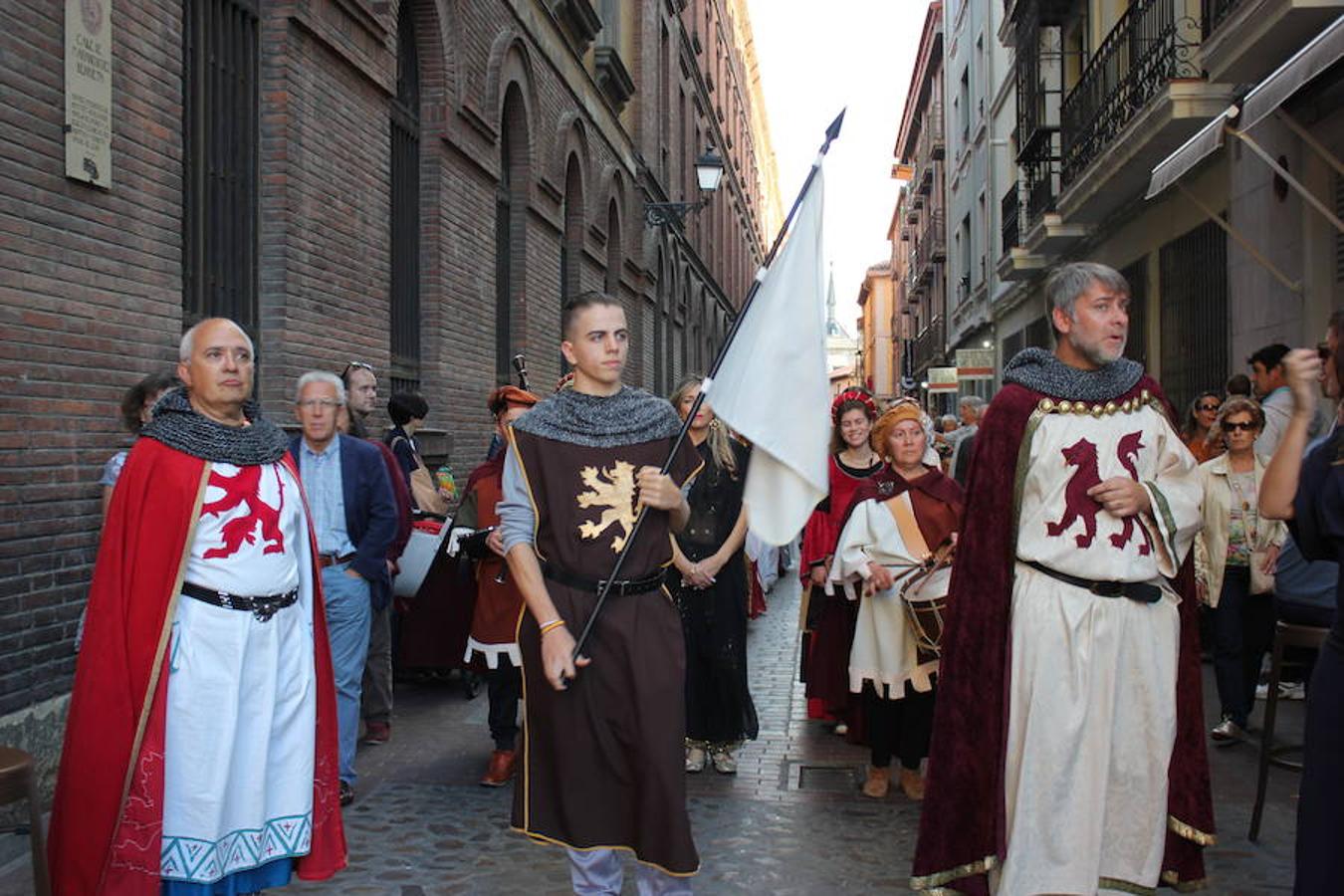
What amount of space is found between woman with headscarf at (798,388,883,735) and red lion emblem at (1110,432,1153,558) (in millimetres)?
2943

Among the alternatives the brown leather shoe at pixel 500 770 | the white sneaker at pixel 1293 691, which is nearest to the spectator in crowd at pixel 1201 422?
the white sneaker at pixel 1293 691

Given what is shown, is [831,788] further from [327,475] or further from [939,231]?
[939,231]

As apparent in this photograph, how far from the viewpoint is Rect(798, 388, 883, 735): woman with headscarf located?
7242 mm

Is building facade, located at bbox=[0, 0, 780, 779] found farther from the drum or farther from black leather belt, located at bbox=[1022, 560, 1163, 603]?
black leather belt, located at bbox=[1022, 560, 1163, 603]

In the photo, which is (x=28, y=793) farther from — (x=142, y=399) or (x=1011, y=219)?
(x=1011, y=219)

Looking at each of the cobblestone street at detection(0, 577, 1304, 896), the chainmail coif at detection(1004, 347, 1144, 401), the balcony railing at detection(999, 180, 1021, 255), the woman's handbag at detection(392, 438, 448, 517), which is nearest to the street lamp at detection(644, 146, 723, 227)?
the balcony railing at detection(999, 180, 1021, 255)

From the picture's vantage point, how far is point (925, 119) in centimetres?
4831

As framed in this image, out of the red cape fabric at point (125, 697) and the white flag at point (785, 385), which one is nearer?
the red cape fabric at point (125, 697)

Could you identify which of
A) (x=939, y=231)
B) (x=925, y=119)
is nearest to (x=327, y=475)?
(x=939, y=231)

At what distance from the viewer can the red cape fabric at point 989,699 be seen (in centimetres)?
422

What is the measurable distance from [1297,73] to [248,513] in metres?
5.92

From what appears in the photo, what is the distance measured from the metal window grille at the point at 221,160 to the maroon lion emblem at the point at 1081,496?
216 inches

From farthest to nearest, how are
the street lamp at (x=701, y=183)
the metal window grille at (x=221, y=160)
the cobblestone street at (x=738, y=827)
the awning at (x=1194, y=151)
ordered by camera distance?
the street lamp at (x=701, y=183), the awning at (x=1194, y=151), the metal window grille at (x=221, y=160), the cobblestone street at (x=738, y=827)

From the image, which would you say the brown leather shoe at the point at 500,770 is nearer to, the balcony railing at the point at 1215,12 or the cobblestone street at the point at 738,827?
the cobblestone street at the point at 738,827
